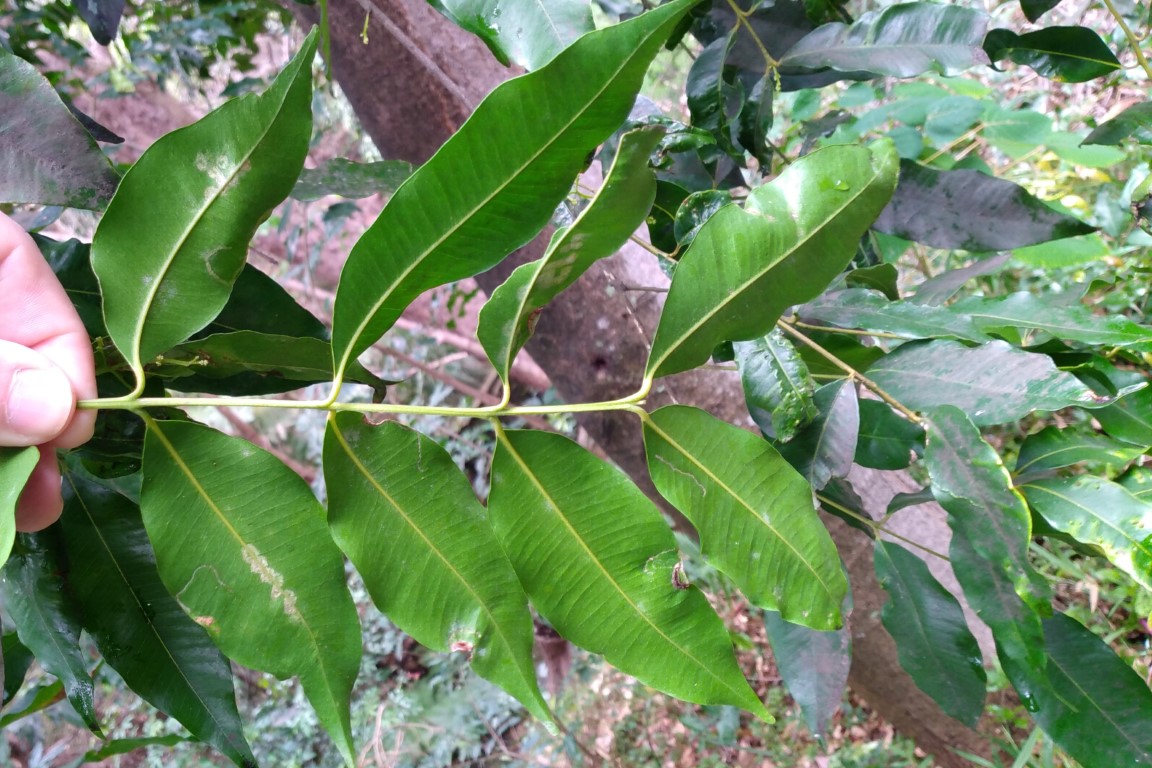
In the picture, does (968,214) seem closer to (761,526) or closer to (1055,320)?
(1055,320)

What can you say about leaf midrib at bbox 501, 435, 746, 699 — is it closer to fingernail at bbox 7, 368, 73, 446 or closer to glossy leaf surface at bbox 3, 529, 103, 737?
fingernail at bbox 7, 368, 73, 446

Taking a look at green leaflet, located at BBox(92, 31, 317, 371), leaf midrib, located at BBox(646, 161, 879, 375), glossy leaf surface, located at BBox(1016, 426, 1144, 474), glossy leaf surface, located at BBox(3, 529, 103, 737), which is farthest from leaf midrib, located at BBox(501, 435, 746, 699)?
glossy leaf surface, located at BBox(3, 529, 103, 737)

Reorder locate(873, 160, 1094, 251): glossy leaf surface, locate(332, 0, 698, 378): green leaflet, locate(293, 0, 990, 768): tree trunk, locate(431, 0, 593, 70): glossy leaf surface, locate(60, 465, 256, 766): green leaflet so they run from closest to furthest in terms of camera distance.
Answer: locate(332, 0, 698, 378): green leaflet → locate(431, 0, 593, 70): glossy leaf surface → locate(60, 465, 256, 766): green leaflet → locate(873, 160, 1094, 251): glossy leaf surface → locate(293, 0, 990, 768): tree trunk

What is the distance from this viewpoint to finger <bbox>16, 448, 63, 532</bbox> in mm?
547

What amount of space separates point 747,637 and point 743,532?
1.76 m

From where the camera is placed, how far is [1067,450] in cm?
56

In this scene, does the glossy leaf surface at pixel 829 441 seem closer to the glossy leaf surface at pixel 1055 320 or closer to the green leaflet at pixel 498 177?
the glossy leaf surface at pixel 1055 320

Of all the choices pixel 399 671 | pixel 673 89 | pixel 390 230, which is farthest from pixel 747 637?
pixel 673 89

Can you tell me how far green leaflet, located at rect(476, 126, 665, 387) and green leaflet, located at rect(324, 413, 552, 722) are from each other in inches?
4.0

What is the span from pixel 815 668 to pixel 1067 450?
0.37 meters

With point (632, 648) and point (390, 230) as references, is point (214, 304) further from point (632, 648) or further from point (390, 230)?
point (632, 648)

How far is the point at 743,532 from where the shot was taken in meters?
0.48

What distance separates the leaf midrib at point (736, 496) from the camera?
1.56ft

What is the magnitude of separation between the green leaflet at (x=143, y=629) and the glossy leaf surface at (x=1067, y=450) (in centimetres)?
74
